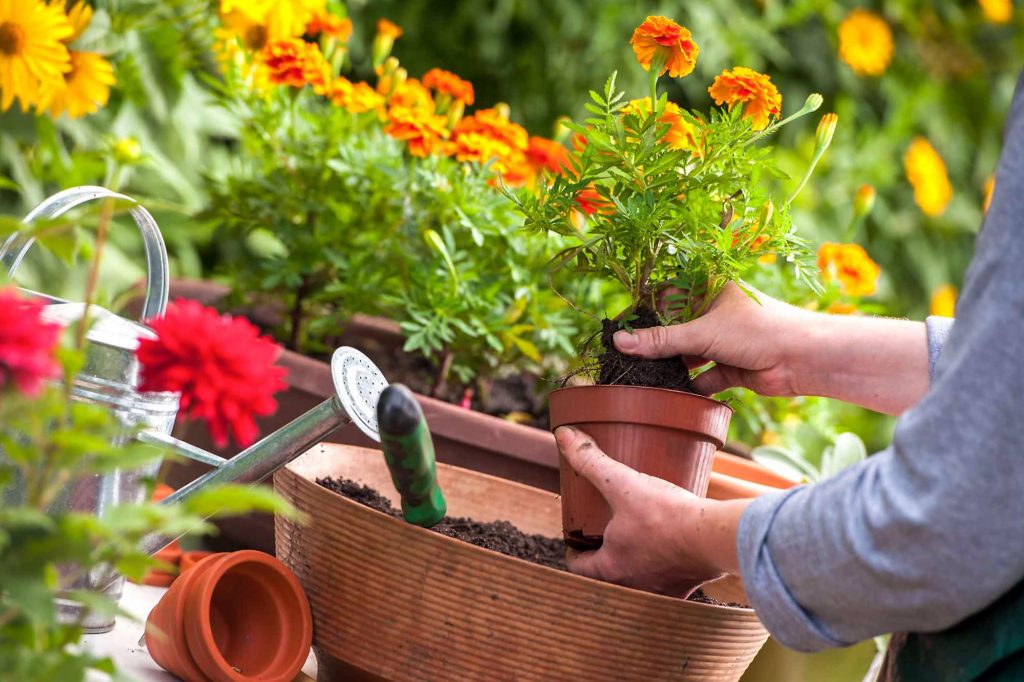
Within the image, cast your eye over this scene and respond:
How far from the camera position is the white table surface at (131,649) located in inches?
32.8

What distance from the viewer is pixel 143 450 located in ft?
1.78

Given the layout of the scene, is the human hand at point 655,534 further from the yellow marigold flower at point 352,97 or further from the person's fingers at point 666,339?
the yellow marigold flower at point 352,97

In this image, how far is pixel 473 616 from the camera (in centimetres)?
79

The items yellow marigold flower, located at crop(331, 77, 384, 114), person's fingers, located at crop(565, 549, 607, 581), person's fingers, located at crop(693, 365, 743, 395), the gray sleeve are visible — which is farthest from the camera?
yellow marigold flower, located at crop(331, 77, 384, 114)

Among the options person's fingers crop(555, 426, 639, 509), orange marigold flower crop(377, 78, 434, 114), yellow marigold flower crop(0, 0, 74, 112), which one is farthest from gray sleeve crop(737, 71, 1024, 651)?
yellow marigold flower crop(0, 0, 74, 112)

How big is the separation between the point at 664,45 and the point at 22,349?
640 millimetres

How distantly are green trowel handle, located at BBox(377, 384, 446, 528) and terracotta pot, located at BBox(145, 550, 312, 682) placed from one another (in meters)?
0.13

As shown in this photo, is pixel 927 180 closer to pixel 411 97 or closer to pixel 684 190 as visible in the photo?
pixel 411 97

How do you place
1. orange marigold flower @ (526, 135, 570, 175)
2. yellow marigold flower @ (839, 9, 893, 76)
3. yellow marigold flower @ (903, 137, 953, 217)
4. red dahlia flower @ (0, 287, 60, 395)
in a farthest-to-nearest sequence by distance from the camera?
yellow marigold flower @ (839, 9, 893, 76), yellow marigold flower @ (903, 137, 953, 217), orange marigold flower @ (526, 135, 570, 175), red dahlia flower @ (0, 287, 60, 395)

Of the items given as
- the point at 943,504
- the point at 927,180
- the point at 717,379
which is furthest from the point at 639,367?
the point at 927,180

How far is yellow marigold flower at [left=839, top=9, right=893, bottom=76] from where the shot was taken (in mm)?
2652

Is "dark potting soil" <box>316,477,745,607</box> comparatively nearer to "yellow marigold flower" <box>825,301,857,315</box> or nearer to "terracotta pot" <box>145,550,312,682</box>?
"terracotta pot" <box>145,550,312,682</box>

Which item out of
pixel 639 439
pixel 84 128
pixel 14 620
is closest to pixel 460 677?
pixel 639 439

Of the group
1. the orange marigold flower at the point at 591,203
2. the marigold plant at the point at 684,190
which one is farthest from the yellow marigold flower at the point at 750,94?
the orange marigold flower at the point at 591,203
